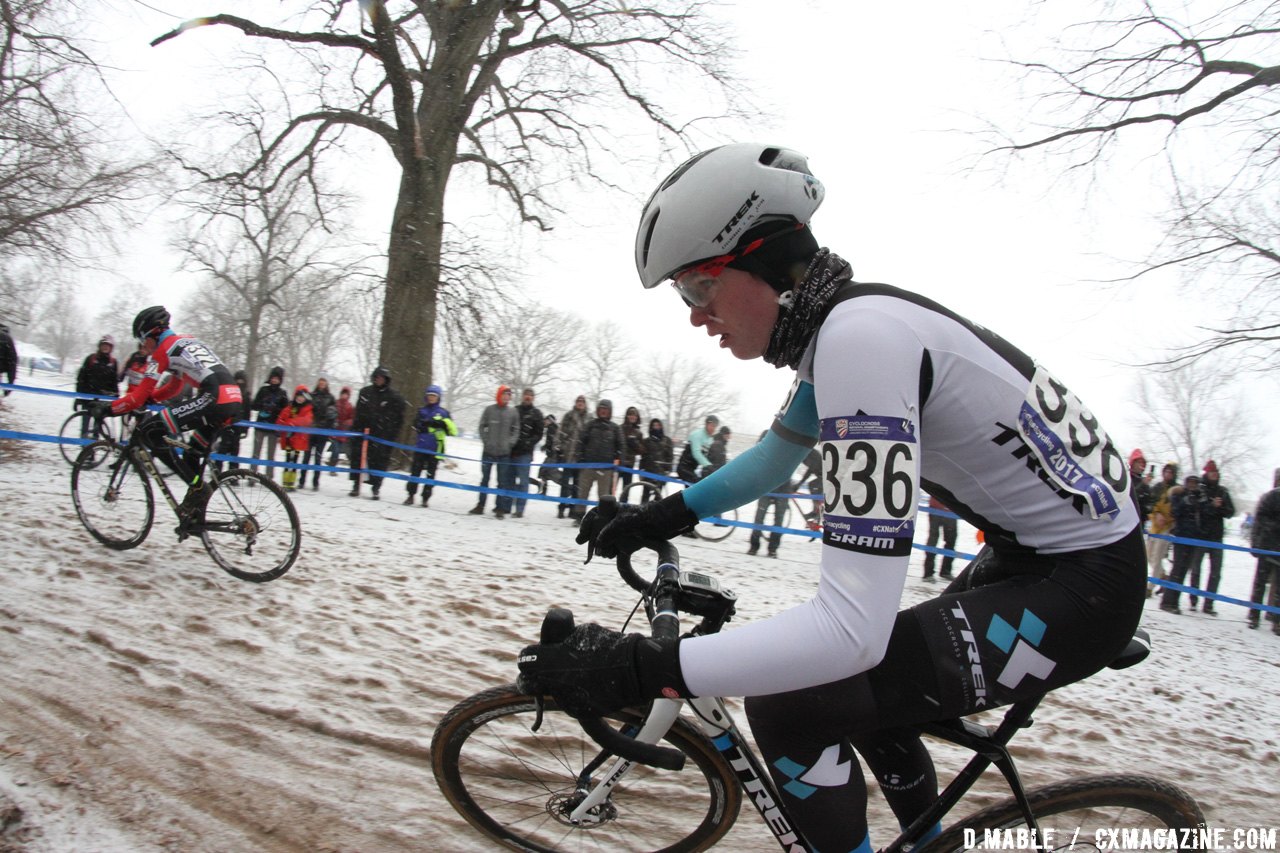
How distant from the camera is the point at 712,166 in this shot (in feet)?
6.12

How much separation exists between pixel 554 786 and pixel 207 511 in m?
4.53

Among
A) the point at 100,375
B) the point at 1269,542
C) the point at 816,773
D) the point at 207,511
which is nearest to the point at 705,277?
the point at 816,773

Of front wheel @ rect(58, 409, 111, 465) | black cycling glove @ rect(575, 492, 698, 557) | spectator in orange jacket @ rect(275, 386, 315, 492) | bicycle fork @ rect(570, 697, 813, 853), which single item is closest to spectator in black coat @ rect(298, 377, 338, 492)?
spectator in orange jacket @ rect(275, 386, 315, 492)

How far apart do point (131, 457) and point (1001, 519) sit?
643 cm

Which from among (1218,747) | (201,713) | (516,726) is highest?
(516,726)

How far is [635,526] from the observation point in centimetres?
222

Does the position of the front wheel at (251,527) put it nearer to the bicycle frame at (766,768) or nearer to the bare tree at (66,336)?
the bicycle frame at (766,768)

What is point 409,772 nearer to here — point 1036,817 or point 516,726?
point 516,726

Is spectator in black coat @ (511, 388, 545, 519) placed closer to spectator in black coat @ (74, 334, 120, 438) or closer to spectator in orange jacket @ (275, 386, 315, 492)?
spectator in orange jacket @ (275, 386, 315, 492)

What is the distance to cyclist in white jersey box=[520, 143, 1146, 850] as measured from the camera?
1520 mm

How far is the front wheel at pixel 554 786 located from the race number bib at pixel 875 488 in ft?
3.28

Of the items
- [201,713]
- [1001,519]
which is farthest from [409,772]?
[1001,519]

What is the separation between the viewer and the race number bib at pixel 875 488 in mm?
1484

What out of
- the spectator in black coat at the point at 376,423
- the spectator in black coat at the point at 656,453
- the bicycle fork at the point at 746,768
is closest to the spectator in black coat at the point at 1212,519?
the spectator in black coat at the point at 656,453
